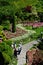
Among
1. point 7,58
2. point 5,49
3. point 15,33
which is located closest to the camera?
point 7,58

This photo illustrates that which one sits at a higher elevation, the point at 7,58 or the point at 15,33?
the point at 7,58

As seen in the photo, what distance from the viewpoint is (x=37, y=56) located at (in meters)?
18.6

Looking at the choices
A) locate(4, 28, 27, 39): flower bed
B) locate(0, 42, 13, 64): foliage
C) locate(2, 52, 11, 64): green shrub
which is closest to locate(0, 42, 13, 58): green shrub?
locate(0, 42, 13, 64): foliage

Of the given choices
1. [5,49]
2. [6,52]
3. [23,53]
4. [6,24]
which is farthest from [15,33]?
[6,52]

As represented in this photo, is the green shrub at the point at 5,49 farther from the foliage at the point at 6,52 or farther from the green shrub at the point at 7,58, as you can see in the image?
the green shrub at the point at 7,58

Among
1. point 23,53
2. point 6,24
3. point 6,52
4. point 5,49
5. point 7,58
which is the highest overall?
point 5,49

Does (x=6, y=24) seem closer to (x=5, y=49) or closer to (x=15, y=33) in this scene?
(x=15, y=33)

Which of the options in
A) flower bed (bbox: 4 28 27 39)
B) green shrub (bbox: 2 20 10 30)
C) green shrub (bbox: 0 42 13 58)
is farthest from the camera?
green shrub (bbox: 2 20 10 30)

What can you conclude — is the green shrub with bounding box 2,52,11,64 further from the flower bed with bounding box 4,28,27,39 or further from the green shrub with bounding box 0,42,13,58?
the flower bed with bounding box 4,28,27,39

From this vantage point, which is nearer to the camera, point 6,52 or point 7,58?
point 7,58

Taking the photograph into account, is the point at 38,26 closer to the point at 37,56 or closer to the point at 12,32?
the point at 12,32

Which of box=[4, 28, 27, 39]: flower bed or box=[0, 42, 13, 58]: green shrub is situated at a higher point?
box=[0, 42, 13, 58]: green shrub

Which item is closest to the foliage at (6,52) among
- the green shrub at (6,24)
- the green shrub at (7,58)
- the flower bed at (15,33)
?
the green shrub at (7,58)

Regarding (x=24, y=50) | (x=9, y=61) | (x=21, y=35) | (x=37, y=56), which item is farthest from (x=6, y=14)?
(x=37, y=56)
